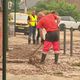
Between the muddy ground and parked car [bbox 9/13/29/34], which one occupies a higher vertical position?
parked car [bbox 9/13/29/34]

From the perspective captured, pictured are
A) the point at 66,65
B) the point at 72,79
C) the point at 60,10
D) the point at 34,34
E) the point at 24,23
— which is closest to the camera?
the point at 72,79

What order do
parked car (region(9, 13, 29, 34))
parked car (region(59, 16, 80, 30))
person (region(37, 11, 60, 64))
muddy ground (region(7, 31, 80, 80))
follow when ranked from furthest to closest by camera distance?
parked car (region(59, 16, 80, 30)) < parked car (region(9, 13, 29, 34)) < person (region(37, 11, 60, 64)) < muddy ground (region(7, 31, 80, 80))

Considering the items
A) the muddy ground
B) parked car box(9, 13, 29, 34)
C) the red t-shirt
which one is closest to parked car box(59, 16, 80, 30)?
parked car box(9, 13, 29, 34)

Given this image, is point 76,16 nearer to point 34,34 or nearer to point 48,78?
point 34,34

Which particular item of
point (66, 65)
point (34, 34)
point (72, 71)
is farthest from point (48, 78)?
point (34, 34)

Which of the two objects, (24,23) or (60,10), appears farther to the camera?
(60,10)

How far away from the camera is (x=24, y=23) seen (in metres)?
37.2

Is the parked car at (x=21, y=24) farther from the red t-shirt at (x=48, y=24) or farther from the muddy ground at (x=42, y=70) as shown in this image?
the red t-shirt at (x=48, y=24)

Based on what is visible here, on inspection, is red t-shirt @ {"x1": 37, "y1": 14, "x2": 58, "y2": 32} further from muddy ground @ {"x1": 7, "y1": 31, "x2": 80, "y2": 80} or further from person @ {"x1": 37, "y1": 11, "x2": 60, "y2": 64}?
muddy ground @ {"x1": 7, "y1": 31, "x2": 80, "y2": 80}

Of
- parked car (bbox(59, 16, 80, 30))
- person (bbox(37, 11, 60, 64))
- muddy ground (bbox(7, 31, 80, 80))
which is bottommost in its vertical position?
Answer: muddy ground (bbox(7, 31, 80, 80))

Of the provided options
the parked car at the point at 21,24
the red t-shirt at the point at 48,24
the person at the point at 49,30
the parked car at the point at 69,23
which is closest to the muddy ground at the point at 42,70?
the person at the point at 49,30

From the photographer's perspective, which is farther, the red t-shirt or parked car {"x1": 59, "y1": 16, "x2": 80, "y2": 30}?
parked car {"x1": 59, "y1": 16, "x2": 80, "y2": 30}

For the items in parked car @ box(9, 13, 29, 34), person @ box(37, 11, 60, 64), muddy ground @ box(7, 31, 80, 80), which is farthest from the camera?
parked car @ box(9, 13, 29, 34)

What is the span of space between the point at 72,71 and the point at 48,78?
1577 millimetres
